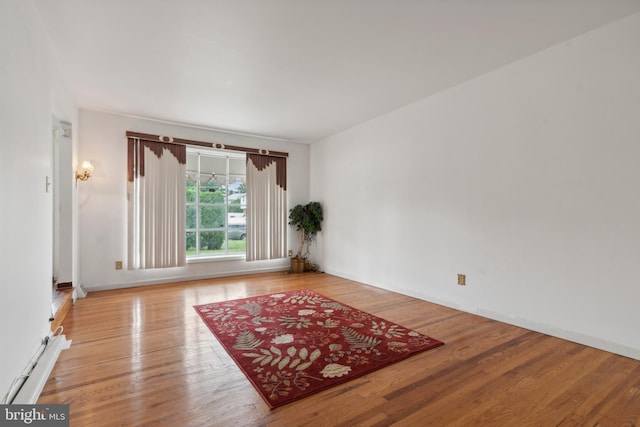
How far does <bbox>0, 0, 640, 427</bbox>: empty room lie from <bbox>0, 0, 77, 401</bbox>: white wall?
24 mm

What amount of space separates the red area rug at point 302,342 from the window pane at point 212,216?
2112 mm

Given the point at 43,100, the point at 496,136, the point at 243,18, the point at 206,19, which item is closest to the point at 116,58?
the point at 43,100

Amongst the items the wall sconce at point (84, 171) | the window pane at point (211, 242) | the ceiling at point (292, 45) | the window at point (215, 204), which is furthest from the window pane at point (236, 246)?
the ceiling at point (292, 45)

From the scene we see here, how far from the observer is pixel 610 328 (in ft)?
8.13

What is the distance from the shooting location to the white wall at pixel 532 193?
2439mm

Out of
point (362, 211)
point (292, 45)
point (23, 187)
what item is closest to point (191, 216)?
point (362, 211)

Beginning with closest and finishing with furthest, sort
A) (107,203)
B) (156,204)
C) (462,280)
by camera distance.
Result: (462,280)
(107,203)
(156,204)

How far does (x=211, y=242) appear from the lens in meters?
5.58

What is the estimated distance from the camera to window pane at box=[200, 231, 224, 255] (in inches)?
217

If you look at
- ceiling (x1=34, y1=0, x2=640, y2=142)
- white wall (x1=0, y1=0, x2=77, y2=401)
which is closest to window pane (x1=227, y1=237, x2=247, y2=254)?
ceiling (x1=34, y1=0, x2=640, y2=142)

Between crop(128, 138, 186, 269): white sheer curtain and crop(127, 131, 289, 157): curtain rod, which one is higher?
crop(127, 131, 289, 157): curtain rod

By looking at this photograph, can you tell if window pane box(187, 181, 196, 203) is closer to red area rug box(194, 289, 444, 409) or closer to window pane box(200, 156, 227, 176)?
window pane box(200, 156, 227, 176)

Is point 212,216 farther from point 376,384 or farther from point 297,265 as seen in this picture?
point 376,384

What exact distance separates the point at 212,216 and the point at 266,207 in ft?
3.23
